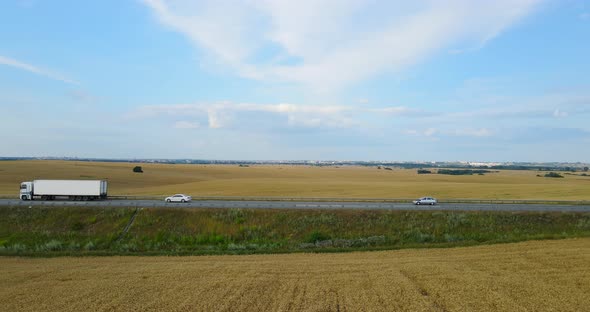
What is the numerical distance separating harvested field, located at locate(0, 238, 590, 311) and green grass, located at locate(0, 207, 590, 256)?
7.30m

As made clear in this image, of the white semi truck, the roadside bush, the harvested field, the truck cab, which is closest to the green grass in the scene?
the roadside bush

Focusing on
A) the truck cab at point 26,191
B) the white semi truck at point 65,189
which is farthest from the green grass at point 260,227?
the white semi truck at point 65,189

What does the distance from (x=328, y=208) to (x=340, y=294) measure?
24.6 metres

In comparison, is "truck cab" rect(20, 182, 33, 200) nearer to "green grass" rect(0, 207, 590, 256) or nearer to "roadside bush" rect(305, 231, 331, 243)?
"green grass" rect(0, 207, 590, 256)

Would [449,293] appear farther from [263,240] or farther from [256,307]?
[263,240]

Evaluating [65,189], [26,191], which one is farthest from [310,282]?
[26,191]

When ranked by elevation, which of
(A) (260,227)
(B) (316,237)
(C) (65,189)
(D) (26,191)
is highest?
(C) (65,189)

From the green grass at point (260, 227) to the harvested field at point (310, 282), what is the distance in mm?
7302

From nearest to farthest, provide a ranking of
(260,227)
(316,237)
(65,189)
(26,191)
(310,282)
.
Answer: (310,282), (316,237), (260,227), (26,191), (65,189)

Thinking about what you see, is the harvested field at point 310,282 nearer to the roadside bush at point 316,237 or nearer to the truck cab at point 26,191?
the roadside bush at point 316,237

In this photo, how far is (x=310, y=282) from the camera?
16.8m

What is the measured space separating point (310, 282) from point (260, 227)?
18267mm

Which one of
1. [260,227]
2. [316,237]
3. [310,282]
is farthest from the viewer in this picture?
[260,227]

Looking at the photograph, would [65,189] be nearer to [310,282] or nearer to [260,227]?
[260,227]
